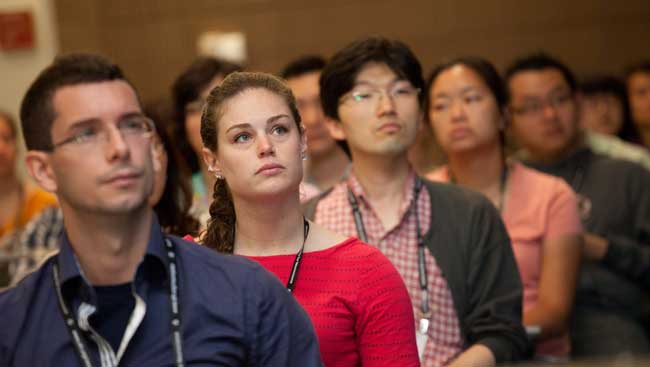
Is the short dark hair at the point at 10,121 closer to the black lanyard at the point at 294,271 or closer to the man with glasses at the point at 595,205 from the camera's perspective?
the man with glasses at the point at 595,205

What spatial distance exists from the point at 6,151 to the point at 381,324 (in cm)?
297

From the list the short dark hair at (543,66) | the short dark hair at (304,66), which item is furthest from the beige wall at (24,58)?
the short dark hair at (543,66)

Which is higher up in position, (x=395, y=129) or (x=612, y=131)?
(x=395, y=129)

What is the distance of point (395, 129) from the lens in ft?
9.26

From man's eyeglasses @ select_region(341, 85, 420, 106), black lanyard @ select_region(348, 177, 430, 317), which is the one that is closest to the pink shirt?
black lanyard @ select_region(348, 177, 430, 317)

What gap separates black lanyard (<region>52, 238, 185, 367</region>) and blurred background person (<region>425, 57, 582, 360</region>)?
184 cm

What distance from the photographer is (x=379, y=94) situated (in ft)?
9.39

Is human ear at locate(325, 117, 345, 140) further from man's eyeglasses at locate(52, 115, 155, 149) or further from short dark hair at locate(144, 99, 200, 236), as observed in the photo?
man's eyeglasses at locate(52, 115, 155, 149)

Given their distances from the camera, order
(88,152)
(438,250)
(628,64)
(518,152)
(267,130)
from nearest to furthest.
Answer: (88,152)
(267,130)
(438,250)
(518,152)
(628,64)

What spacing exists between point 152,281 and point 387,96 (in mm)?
1219

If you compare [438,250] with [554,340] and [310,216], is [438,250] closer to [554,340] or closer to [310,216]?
[310,216]

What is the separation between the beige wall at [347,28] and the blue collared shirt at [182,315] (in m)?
4.22

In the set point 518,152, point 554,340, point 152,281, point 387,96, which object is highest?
point 387,96

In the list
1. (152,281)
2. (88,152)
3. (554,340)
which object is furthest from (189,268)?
(554,340)
